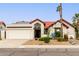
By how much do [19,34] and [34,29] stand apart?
2.12 meters

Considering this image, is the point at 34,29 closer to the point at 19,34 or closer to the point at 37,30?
the point at 37,30

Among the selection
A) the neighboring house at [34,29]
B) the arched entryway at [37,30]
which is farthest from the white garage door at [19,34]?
the arched entryway at [37,30]

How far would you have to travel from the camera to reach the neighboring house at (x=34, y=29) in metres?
32.1

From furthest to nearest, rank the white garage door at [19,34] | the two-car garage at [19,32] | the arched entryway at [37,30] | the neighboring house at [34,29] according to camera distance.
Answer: the arched entryway at [37,30] → the two-car garage at [19,32] → the white garage door at [19,34] → the neighboring house at [34,29]

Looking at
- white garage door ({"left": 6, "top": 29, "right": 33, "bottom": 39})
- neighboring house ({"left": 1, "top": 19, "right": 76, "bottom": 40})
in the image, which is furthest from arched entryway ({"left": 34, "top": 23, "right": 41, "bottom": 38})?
white garage door ({"left": 6, "top": 29, "right": 33, "bottom": 39})

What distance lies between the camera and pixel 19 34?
33281 millimetres

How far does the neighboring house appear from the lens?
3209 centimetres

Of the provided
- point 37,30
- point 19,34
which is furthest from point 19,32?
point 37,30

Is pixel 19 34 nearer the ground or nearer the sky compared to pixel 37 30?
nearer the ground

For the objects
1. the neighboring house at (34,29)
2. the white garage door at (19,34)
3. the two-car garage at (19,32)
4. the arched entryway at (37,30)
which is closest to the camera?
the neighboring house at (34,29)

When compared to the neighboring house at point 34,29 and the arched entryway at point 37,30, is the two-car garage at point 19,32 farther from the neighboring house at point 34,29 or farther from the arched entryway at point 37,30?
the arched entryway at point 37,30

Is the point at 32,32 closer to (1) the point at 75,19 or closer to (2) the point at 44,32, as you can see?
(2) the point at 44,32

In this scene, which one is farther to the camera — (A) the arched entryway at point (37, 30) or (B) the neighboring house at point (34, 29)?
(A) the arched entryway at point (37, 30)

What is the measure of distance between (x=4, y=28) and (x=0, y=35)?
2.97m
